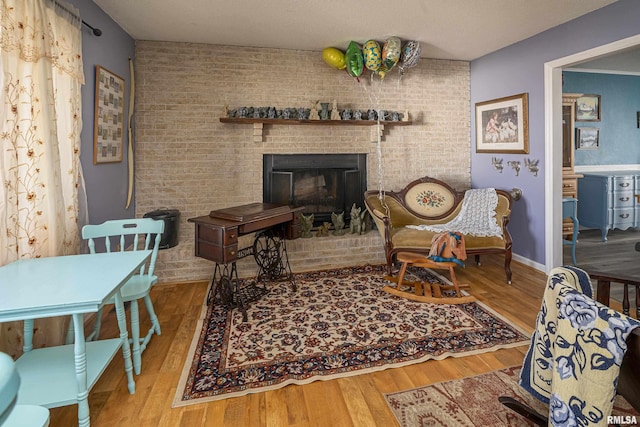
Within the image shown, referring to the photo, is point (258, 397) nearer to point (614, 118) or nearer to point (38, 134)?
point (38, 134)

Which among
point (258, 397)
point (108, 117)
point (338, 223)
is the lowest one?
point (258, 397)

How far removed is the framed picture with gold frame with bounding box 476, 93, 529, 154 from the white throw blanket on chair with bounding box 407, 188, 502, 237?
65cm

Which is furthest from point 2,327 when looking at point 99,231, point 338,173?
point 338,173

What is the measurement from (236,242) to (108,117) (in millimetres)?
1713

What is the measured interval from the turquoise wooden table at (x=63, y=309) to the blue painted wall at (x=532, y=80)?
3.99 m

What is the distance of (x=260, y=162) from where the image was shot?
4.36 meters

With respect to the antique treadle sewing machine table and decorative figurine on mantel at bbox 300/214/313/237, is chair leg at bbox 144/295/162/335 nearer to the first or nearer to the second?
the antique treadle sewing machine table

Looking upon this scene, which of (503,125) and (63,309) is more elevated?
(503,125)

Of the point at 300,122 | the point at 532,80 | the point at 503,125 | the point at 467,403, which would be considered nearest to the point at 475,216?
the point at 503,125

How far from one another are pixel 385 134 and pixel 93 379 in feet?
13.4

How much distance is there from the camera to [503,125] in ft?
14.4

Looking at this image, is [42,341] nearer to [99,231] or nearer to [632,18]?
[99,231]

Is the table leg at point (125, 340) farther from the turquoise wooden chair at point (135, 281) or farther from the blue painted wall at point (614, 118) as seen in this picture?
the blue painted wall at point (614, 118)

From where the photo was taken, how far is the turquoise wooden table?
1.38 metres
